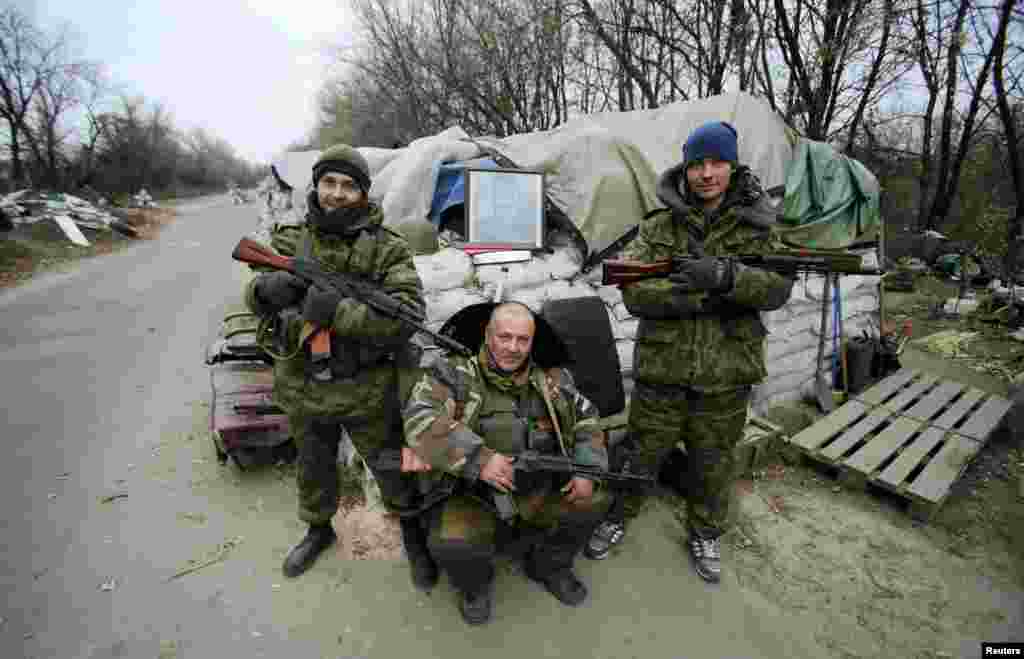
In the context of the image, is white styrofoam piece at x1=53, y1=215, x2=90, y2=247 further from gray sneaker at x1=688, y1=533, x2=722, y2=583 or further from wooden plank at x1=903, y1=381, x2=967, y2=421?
wooden plank at x1=903, y1=381, x2=967, y2=421

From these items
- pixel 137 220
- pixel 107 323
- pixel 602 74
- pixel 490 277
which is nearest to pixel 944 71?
pixel 602 74

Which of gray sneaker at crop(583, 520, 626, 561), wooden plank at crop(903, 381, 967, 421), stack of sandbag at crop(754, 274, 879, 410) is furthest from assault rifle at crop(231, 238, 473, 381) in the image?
wooden plank at crop(903, 381, 967, 421)

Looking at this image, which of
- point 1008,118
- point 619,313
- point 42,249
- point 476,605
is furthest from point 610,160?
point 42,249

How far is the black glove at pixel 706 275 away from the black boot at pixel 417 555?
1739 mm

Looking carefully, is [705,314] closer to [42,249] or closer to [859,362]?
[859,362]

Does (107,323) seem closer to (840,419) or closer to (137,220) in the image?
(840,419)

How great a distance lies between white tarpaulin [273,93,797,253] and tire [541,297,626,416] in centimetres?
64

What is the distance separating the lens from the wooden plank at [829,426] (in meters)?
3.34

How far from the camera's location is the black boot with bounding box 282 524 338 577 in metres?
2.43

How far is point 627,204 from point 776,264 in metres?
1.72

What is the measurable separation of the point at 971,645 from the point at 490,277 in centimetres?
311

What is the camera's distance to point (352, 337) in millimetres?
2080

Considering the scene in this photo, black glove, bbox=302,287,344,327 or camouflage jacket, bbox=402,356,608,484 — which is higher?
black glove, bbox=302,287,344,327

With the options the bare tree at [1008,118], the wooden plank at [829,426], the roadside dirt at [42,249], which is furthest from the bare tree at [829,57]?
the roadside dirt at [42,249]
